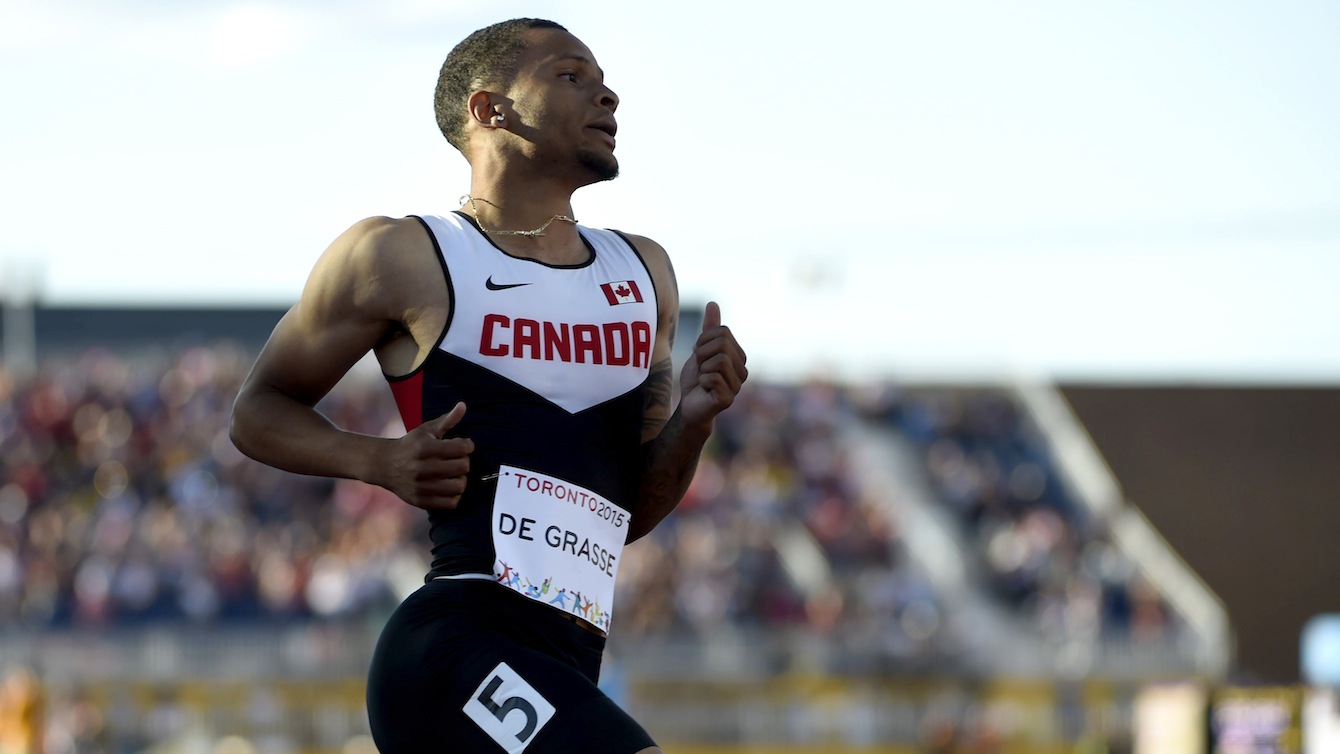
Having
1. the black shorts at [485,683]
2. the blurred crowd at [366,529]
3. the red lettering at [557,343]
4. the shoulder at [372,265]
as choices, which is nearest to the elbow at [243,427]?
the shoulder at [372,265]

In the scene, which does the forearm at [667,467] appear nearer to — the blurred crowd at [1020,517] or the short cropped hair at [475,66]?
A: the short cropped hair at [475,66]

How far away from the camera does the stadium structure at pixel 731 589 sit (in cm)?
1634

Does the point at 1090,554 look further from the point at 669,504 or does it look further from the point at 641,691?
the point at 669,504

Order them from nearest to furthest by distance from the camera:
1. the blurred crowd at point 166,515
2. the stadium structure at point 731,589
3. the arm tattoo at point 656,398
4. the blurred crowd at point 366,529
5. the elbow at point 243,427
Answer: the elbow at point 243,427 → the arm tattoo at point 656,398 → the stadium structure at point 731,589 → the blurred crowd at point 166,515 → the blurred crowd at point 366,529

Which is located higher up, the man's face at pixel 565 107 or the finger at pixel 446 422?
the man's face at pixel 565 107

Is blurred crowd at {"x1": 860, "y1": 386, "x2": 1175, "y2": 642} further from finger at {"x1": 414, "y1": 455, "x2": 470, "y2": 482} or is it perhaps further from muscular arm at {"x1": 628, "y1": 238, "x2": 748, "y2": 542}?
finger at {"x1": 414, "y1": 455, "x2": 470, "y2": 482}

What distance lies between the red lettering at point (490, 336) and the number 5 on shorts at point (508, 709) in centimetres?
A: 73

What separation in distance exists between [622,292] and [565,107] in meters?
0.46

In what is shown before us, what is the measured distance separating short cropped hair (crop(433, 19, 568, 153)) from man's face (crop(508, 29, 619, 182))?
0.05m

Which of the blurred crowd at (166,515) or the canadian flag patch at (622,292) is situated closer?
the canadian flag patch at (622,292)

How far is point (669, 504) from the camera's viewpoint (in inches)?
173

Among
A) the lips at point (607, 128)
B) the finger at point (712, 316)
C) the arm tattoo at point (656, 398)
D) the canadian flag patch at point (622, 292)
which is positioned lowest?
the arm tattoo at point (656, 398)

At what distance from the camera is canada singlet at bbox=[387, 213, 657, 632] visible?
405cm

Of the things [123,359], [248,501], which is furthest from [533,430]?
[123,359]
